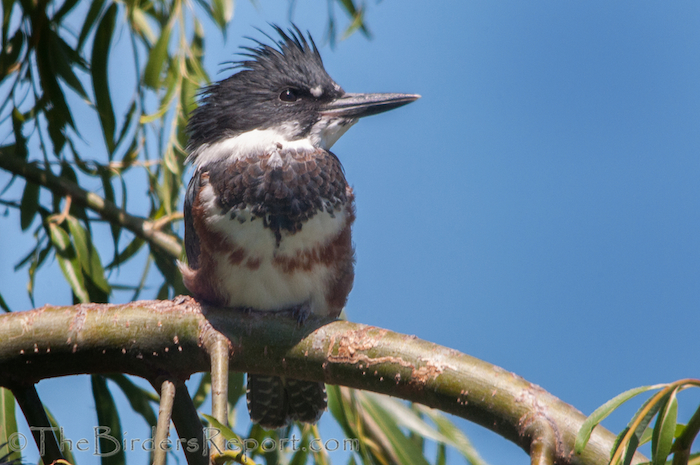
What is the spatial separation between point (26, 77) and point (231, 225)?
4.21 feet

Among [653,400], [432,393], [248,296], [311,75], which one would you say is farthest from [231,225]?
[653,400]

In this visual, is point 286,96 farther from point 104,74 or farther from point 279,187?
point 104,74

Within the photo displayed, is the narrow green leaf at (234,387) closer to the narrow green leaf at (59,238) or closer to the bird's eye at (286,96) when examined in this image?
the narrow green leaf at (59,238)

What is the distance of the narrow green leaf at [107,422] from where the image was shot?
1.83 meters

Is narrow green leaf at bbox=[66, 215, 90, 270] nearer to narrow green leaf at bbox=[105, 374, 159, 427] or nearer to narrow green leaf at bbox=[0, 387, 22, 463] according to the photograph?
narrow green leaf at bbox=[105, 374, 159, 427]

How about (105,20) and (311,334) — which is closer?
(311,334)

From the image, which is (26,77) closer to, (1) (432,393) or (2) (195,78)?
(2) (195,78)

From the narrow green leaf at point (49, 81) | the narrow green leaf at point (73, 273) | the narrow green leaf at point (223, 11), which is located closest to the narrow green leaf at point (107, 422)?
the narrow green leaf at point (73, 273)

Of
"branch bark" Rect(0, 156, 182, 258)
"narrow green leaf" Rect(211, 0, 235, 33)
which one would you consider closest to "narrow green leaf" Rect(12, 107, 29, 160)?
"branch bark" Rect(0, 156, 182, 258)

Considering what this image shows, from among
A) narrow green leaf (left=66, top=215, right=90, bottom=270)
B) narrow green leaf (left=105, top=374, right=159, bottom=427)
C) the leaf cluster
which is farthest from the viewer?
narrow green leaf (left=66, top=215, right=90, bottom=270)

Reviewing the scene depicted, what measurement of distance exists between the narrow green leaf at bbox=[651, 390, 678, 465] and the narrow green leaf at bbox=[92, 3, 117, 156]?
2.05 m

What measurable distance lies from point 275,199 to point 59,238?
2.88 feet

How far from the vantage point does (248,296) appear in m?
1.86

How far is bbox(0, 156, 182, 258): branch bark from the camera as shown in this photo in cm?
249
